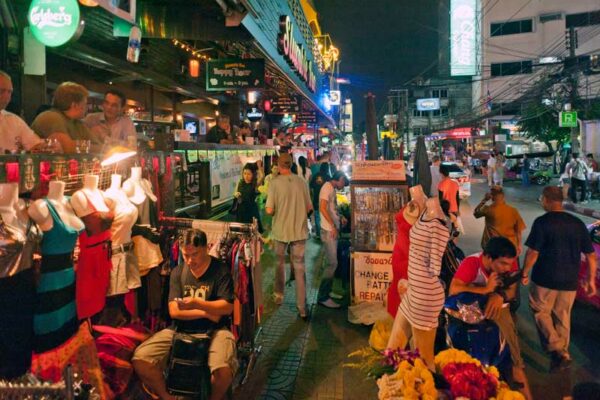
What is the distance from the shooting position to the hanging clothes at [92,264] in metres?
3.05

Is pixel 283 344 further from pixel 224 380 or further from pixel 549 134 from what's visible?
pixel 549 134

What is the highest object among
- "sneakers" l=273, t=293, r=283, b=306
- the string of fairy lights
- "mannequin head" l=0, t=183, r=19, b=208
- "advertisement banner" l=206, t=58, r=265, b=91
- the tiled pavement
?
the string of fairy lights

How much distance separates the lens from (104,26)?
773cm

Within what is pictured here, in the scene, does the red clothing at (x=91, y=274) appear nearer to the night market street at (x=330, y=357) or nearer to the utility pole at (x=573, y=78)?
the night market street at (x=330, y=357)

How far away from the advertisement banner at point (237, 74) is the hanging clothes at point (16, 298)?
748 centimetres

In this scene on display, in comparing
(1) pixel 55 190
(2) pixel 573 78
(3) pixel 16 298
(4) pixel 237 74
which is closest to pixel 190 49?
(4) pixel 237 74

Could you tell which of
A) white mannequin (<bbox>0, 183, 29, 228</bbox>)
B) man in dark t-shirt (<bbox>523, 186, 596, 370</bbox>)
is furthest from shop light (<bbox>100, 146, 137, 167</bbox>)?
man in dark t-shirt (<bbox>523, 186, 596, 370</bbox>)

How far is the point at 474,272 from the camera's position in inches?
145

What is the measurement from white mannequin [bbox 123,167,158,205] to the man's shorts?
47.6 inches

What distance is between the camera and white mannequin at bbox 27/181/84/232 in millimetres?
2426

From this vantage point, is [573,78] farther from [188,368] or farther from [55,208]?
[55,208]

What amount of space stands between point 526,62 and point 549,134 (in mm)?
19162

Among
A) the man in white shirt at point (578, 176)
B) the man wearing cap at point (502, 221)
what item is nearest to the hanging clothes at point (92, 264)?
the man wearing cap at point (502, 221)

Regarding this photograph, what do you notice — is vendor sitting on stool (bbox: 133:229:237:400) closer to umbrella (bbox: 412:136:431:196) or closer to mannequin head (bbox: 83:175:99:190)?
mannequin head (bbox: 83:175:99:190)
